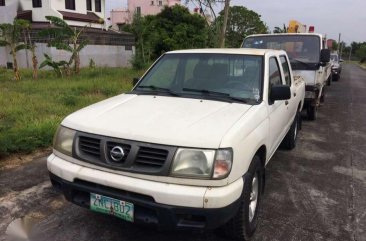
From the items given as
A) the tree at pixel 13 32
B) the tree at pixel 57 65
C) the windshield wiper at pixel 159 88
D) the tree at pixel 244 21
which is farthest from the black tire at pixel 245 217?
the tree at pixel 244 21

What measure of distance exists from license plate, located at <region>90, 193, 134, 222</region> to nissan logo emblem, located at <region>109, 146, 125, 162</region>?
0.32 metres

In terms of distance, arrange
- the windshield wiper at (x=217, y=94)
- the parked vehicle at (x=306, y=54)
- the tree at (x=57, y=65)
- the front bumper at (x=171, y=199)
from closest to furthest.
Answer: the front bumper at (x=171, y=199)
the windshield wiper at (x=217, y=94)
the parked vehicle at (x=306, y=54)
the tree at (x=57, y=65)

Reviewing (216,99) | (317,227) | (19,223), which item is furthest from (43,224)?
(317,227)

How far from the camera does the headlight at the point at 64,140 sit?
3.22m

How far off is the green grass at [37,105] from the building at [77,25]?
6606 millimetres

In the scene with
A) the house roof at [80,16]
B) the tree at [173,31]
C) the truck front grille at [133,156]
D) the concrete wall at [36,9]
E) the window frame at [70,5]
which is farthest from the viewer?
the window frame at [70,5]

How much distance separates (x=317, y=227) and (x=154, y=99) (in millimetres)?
2106

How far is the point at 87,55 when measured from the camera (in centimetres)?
2188

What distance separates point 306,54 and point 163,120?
21.3ft

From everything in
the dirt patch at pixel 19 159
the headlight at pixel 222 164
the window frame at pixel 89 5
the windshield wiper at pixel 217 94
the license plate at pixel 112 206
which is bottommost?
the dirt patch at pixel 19 159

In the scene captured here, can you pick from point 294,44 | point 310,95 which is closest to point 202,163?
point 310,95

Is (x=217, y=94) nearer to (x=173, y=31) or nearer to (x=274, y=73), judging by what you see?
(x=274, y=73)

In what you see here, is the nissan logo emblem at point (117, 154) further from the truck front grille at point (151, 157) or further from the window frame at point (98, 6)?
the window frame at point (98, 6)

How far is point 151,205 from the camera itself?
2.73 metres
